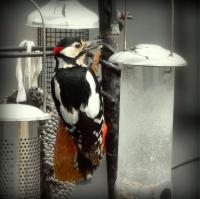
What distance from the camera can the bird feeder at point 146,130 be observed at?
95.5 inches

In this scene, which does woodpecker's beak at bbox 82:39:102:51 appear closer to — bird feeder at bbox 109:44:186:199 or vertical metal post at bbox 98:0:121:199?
vertical metal post at bbox 98:0:121:199

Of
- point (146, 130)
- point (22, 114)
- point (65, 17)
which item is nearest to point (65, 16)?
point (65, 17)

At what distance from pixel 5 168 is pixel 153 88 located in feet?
1.96

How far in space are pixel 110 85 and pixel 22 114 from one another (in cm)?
41

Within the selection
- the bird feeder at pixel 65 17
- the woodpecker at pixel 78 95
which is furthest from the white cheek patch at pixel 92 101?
the bird feeder at pixel 65 17

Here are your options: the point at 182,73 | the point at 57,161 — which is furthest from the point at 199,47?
the point at 57,161

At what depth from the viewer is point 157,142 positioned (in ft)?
8.05

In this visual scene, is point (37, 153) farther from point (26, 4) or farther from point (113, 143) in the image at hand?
point (26, 4)

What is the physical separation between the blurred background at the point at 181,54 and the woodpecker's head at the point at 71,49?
7.8 inches

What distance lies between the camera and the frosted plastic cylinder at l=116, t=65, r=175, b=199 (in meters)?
2.43

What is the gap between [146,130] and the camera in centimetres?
245

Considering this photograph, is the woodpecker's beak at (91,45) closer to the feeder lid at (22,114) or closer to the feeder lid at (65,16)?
the feeder lid at (65,16)

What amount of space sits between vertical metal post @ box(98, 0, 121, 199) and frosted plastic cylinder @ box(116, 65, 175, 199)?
237 millimetres

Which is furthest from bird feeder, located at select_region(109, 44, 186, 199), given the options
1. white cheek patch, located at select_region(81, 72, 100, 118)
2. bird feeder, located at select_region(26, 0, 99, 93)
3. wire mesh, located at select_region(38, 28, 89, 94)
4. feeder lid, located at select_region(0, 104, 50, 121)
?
wire mesh, located at select_region(38, 28, 89, 94)
